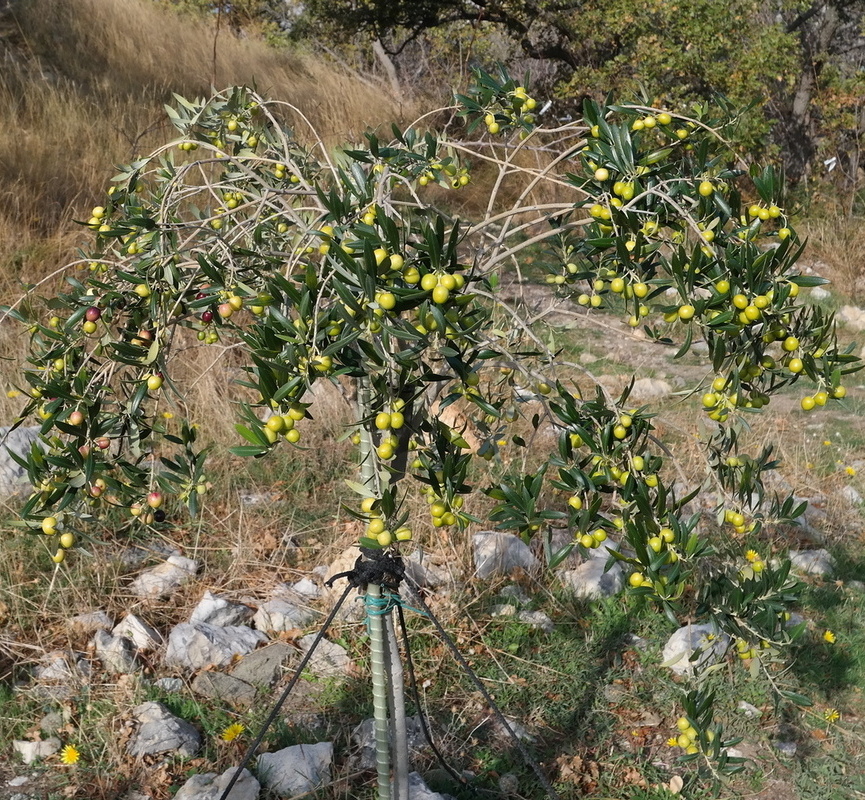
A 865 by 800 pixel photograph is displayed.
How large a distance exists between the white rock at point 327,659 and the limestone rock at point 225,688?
0.21 metres

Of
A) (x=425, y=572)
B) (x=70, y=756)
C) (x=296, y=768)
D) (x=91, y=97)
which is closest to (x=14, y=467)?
(x=70, y=756)

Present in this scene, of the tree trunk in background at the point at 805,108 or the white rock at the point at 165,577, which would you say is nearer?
the white rock at the point at 165,577

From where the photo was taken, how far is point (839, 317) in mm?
6645

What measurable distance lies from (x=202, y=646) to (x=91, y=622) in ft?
1.28

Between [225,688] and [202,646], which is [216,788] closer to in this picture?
[225,688]

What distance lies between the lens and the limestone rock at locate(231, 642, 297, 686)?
8.84 feet

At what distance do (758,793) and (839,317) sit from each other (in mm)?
5087

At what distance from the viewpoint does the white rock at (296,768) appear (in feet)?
7.41

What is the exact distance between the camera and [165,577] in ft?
10.1

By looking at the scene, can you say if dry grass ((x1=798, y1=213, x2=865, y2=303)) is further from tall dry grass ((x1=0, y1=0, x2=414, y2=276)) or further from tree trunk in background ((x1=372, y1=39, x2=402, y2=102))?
tree trunk in background ((x1=372, y1=39, x2=402, y2=102))

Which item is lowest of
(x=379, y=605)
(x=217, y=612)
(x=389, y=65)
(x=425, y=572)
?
(x=425, y=572)

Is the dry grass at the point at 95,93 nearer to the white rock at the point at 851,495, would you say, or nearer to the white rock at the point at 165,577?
the white rock at the point at 165,577

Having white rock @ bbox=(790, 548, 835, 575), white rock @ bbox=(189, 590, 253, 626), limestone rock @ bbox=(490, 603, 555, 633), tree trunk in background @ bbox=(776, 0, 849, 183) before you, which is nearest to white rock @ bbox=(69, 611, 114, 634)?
white rock @ bbox=(189, 590, 253, 626)

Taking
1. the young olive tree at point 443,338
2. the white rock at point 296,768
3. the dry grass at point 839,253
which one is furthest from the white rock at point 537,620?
the dry grass at point 839,253
